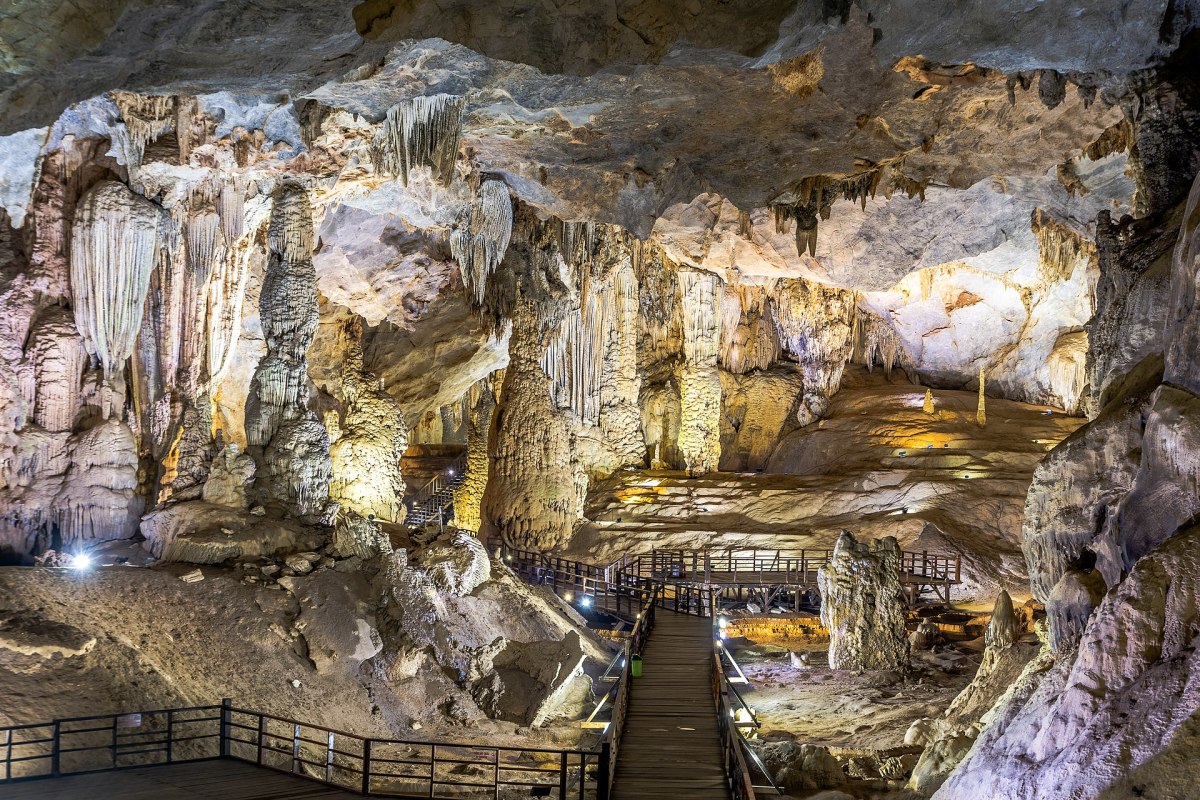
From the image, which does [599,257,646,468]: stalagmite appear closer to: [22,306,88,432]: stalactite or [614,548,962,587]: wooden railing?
[614,548,962,587]: wooden railing

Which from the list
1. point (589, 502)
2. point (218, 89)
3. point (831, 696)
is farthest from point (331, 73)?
point (589, 502)

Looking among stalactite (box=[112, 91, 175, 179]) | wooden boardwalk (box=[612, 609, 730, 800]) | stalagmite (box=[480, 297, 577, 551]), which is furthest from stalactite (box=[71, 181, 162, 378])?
wooden boardwalk (box=[612, 609, 730, 800])

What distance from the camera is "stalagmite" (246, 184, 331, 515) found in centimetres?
1474

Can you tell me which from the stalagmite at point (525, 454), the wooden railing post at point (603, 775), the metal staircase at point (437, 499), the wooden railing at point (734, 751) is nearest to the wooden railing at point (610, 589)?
the stalagmite at point (525, 454)

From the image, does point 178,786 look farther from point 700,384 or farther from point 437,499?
point 700,384

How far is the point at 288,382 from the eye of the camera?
50.2 ft

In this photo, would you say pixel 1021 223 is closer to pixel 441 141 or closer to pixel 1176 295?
pixel 441 141

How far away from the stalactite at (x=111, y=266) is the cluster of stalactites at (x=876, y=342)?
2314 cm

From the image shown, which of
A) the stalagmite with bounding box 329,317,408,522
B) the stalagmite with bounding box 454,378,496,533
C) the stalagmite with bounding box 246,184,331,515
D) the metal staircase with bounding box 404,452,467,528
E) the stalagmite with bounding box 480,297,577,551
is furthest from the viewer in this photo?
the metal staircase with bounding box 404,452,467,528

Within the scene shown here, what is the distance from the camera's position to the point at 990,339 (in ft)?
107

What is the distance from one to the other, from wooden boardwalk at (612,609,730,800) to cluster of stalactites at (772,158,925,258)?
7917mm

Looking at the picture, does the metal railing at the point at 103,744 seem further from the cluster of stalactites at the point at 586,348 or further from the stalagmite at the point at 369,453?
the cluster of stalactites at the point at 586,348

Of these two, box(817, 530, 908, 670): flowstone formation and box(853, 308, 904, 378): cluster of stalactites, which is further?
box(853, 308, 904, 378): cluster of stalactites

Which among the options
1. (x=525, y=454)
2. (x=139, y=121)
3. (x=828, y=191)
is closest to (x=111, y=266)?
(x=139, y=121)
